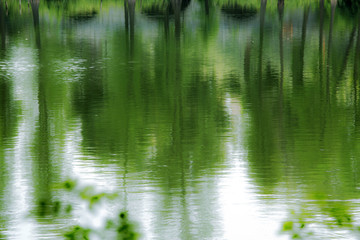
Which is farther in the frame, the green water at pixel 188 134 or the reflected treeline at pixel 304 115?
the reflected treeline at pixel 304 115

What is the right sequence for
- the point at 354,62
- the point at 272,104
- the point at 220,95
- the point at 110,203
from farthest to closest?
the point at 354,62 < the point at 220,95 < the point at 272,104 < the point at 110,203

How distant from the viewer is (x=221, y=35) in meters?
23.3

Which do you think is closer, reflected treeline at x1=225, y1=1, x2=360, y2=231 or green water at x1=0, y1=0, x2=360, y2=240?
green water at x1=0, y1=0, x2=360, y2=240

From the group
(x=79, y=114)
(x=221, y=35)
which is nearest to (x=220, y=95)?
(x=79, y=114)

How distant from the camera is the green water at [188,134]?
5695 millimetres

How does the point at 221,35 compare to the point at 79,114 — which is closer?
the point at 79,114

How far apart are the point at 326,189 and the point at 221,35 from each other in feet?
56.6

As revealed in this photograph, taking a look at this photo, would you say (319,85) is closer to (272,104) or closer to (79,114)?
(272,104)

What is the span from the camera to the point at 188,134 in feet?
29.8

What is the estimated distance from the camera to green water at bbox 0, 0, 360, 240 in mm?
5695

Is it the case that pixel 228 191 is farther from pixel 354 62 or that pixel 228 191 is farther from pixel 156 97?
pixel 354 62

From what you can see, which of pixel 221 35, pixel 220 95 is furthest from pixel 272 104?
pixel 221 35

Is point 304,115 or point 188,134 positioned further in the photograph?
point 304,115

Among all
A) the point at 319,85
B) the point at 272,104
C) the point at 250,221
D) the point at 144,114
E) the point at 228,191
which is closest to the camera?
the point at 250,221
